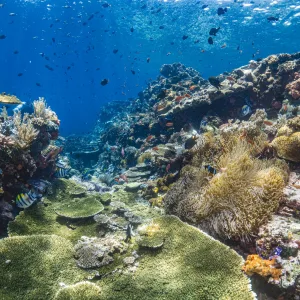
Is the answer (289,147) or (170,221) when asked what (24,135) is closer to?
(170,221)

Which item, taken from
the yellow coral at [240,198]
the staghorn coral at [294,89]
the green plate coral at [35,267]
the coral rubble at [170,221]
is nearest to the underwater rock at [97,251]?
the coral rubble at [170,221]

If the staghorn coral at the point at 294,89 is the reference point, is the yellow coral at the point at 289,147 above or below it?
below

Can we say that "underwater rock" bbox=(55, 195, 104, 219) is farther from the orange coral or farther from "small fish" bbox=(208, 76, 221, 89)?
"small fish" bbox=(208, 76, 221, 89)

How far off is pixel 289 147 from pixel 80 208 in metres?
4.63

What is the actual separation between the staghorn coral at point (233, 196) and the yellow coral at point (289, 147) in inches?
15.9

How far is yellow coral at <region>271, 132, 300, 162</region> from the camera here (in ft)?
16.5

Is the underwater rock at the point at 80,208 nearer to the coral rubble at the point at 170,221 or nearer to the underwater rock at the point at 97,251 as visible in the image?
the coral rubble at the point at 170,221

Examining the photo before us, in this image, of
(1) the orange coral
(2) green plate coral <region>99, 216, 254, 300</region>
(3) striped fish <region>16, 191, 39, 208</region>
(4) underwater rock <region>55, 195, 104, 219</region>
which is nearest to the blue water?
(4) underwater rock <region>55, 195, 104, 219</region>

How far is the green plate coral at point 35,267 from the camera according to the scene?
120 inches

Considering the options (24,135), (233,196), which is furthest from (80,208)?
(233,196)

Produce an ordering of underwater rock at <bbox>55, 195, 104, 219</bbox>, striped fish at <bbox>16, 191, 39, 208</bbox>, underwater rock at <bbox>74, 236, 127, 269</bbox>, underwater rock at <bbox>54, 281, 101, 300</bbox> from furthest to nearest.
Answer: underwater rock at <bbox>55, 195, 104, 219</bbox>, striped fish at <bbox>16, 191, 39, 208</bbox>, underwater rock at <bbox>74, 236, 127, 269</bbox>, underwater rock at <bbox>54, 281, 101, 300</bbox>

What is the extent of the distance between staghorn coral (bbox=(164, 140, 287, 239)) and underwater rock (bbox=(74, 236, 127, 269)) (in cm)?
134

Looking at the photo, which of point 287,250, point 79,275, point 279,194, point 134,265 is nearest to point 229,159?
point 279,194

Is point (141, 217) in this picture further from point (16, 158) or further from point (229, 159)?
point (16, 158)
